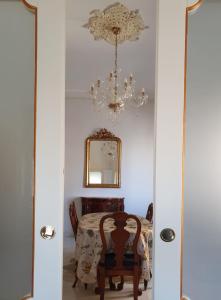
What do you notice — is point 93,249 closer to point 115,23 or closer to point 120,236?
point 120,236

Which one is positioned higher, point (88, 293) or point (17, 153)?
point (17, 153)

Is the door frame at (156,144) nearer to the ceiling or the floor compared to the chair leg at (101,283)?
nearer to the ceiling

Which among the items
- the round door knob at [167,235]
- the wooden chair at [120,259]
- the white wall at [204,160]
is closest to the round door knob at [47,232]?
the round door knob at [167,235]

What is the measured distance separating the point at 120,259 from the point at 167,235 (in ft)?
5.06

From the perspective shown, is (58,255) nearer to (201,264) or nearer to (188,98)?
(201,264)

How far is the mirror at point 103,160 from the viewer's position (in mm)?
5387

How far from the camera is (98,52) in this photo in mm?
3537

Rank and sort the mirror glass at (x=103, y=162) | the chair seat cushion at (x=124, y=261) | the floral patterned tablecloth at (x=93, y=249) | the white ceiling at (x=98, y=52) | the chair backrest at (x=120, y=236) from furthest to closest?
the mirror glass at (x=103, y=162) → the floral patterned tablecloth at (x=93, y=249) → the chair seat cushion at (x=124, y=261) → the chair backrest at (x=120, y=236) → the white ceiling at (x=98, y=52)

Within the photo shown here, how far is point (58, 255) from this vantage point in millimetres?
1485

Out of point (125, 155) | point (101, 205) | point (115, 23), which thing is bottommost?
point (101, 205)

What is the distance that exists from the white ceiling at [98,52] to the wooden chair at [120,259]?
1759 mm

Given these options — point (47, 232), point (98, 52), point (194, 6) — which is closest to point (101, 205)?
point (98, 52)

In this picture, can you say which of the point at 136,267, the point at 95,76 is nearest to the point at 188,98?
the point at 136,267

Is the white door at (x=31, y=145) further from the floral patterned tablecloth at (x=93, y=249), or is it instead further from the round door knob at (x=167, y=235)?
the floral patterned tablecloth at (x=93, y=249)
